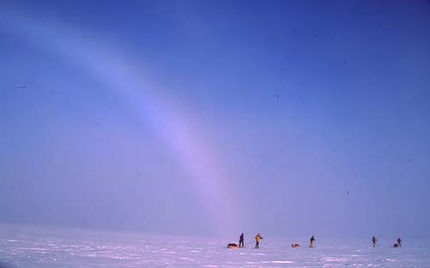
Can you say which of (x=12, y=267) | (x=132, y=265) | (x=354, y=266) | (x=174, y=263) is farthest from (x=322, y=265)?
(x=12, y=267)

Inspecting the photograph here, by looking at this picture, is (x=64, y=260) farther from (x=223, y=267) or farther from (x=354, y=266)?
(x=354, y=266)

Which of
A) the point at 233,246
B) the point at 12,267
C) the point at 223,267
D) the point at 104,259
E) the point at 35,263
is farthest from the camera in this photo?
the point at 233,246

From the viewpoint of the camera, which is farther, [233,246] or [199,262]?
[233,246]

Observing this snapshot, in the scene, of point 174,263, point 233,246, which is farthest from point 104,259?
point 233,246

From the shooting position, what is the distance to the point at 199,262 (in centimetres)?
1636

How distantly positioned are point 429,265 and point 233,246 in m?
12.6

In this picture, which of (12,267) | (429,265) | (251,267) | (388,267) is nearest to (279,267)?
(251,267)

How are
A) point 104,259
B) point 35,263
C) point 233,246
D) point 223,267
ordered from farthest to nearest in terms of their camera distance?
point 233,246 < point 104,259 < point 223,267 < point 35,263

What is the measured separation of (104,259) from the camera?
640 inches

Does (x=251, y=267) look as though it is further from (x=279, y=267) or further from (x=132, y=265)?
(x=132, y=265)

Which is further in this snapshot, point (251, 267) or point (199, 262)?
point (199, 262)

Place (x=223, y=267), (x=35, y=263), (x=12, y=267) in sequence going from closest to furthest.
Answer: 1. (x=12, y=267)
2. (x=35, y=263)
3. (x=223, y=267)

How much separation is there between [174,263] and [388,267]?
7944 millimetres

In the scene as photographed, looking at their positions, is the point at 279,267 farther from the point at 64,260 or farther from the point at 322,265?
the point at 64,260
